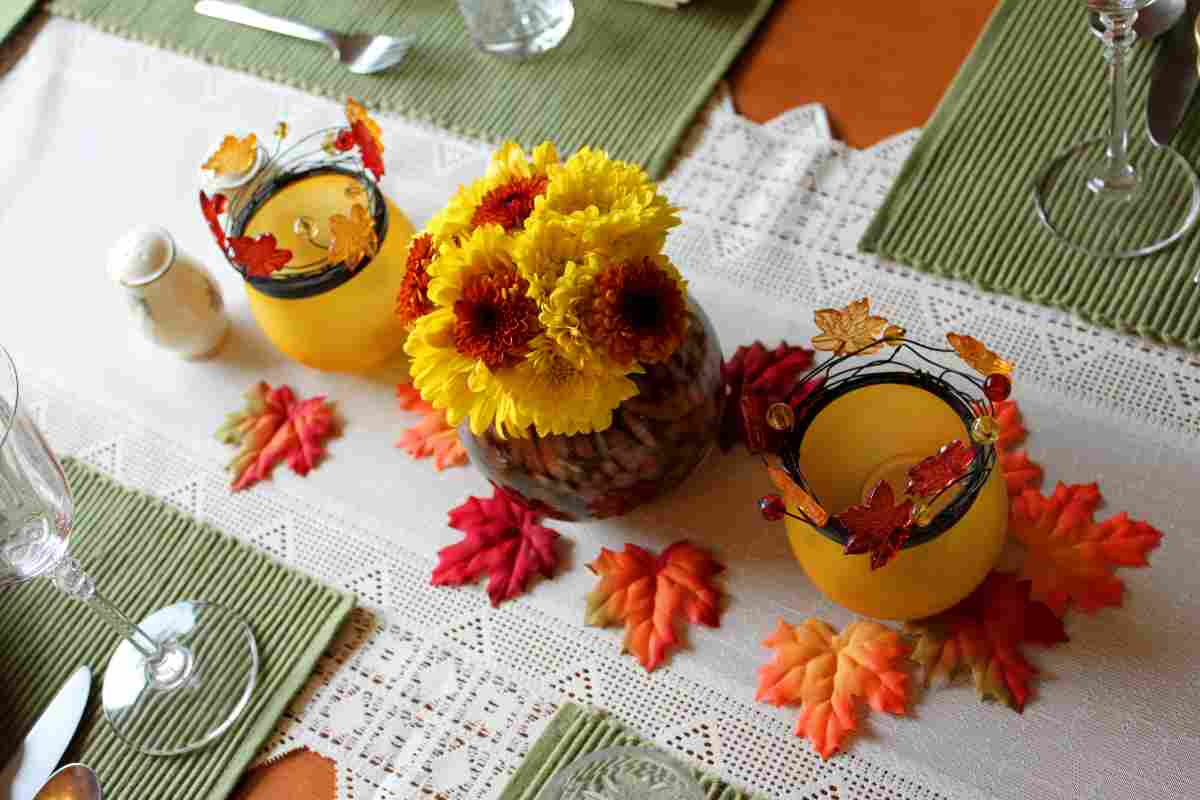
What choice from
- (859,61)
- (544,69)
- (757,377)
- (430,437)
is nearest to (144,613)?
(430,437)

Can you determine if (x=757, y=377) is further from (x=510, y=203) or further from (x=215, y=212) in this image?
(x=215, y=212)

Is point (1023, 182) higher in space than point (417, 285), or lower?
lower

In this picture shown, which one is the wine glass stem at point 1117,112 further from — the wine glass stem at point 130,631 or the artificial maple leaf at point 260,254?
the wine glass stem at point 130,631

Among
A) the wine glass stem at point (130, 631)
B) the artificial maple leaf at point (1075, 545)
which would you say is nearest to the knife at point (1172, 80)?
the artificial maple leaf at point (1075, 545)

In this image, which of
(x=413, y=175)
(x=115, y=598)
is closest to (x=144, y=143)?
(x=413, y=175)

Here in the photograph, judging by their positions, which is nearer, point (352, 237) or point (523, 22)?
point (352, 237)

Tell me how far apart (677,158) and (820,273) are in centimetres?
16

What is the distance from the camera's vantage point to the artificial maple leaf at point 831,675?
664 mm

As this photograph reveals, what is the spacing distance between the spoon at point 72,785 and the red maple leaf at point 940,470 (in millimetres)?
510

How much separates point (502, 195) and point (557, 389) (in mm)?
114

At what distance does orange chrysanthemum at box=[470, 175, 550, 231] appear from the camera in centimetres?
64

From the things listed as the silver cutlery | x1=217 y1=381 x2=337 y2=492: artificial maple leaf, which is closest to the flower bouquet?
x1=217 y1=381 x2=337 y2=492: artificial maple leaf

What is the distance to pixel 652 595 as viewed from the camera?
736mm

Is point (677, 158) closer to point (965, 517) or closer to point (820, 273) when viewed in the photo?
point (820, 273)
